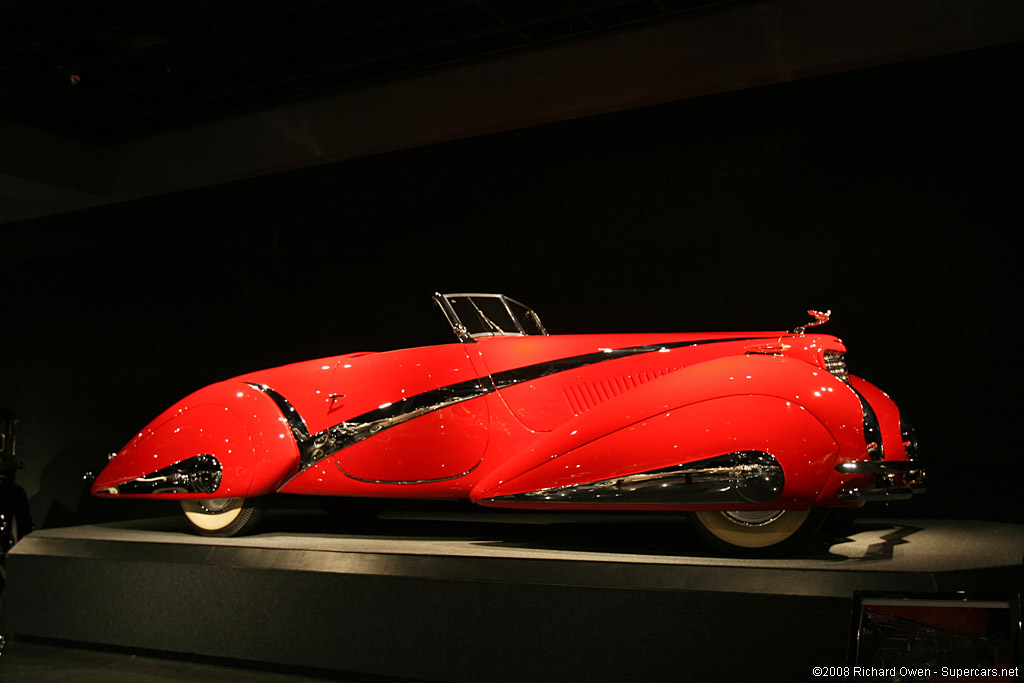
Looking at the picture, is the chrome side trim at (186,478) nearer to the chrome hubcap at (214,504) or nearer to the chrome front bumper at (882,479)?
the chrome hubcap at (214,504)

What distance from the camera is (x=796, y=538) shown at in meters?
2.81

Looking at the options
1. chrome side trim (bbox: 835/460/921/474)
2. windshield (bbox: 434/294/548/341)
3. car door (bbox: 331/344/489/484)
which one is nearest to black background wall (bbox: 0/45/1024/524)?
windshield (bbox: 434/294/548/341)

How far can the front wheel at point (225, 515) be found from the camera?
12.2 feet

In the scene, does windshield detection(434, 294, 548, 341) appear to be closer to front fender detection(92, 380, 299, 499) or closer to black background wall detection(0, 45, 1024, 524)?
black background wall detection(0, 45, 1024, 524)

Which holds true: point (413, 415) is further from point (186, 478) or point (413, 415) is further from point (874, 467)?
point (874, 467)

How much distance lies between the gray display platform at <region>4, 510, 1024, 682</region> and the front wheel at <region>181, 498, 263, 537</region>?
104 millimetres

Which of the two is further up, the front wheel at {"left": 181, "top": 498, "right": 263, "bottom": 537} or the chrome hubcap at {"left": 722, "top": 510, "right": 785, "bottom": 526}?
the chrome hubcap at {"left": 722, "top": 510, "right": 785, "bottom": 526}

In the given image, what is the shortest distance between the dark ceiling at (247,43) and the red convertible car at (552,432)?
1.72 metres

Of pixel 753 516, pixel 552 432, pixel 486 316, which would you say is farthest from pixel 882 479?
pixel 486 316

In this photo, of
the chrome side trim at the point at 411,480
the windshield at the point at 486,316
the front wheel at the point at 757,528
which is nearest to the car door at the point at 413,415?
the chrome side trim at the point at 411,480

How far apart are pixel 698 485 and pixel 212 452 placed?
6.96ft

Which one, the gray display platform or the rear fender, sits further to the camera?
the rear fender

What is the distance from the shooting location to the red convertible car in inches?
108

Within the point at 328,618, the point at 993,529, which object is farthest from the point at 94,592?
the point at 993,529
